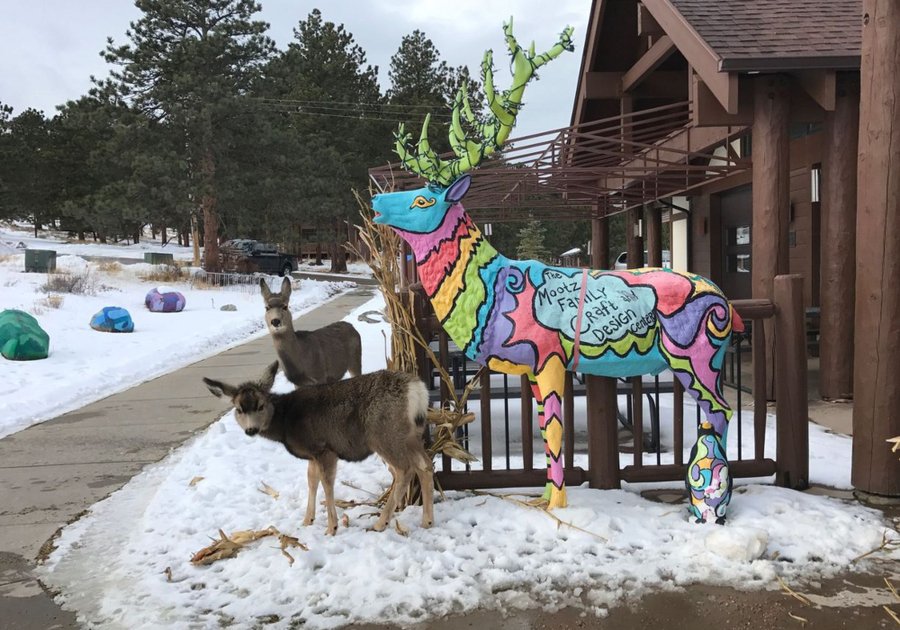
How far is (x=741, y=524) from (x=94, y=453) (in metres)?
5.23

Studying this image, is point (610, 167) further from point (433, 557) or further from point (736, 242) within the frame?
point (433, 557)

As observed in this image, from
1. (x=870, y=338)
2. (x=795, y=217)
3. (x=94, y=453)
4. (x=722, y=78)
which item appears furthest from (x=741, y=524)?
(x=795, y=217)

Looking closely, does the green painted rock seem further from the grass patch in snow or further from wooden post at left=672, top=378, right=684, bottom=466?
wooden post at left=672, top=378, right=684, bottom=466

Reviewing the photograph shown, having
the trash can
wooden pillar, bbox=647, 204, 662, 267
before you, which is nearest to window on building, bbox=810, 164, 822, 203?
wooden pillar, bbox=647, 204, 662, 267

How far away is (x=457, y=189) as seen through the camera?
3.68 m

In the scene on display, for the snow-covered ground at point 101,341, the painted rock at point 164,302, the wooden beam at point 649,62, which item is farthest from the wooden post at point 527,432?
the painted rock at point 164,302

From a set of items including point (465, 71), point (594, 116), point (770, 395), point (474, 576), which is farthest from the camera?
point (465, 71)

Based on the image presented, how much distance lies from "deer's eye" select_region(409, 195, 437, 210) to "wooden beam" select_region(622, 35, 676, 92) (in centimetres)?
550

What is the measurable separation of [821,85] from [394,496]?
18.8ft

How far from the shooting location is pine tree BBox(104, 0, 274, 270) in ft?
79.1

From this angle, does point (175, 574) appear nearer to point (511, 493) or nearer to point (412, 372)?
point (412, 372)

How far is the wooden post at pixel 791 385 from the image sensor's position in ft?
13.3

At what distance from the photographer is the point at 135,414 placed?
718 centimetres

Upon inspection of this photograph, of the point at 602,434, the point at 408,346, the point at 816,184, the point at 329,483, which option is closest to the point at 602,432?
the point at 602,434
